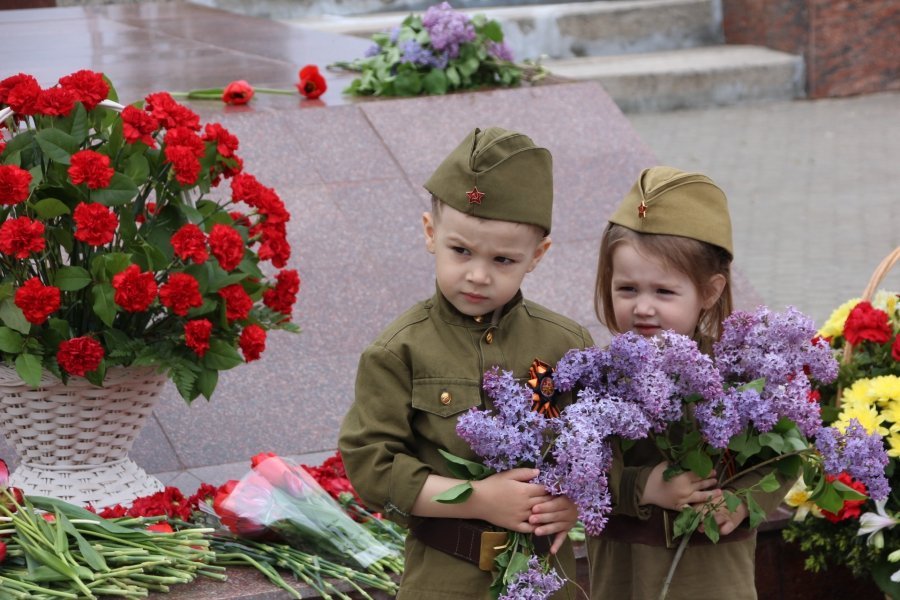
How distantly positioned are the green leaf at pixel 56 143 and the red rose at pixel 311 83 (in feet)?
9.54

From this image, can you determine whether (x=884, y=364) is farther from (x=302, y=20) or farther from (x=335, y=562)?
(x=302, y=20)

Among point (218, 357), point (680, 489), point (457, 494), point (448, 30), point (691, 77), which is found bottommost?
point (691, 77)

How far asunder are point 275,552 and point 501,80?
3.65m

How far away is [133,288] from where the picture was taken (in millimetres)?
3270

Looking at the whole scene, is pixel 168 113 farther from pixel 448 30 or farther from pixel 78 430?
pixel 448 30

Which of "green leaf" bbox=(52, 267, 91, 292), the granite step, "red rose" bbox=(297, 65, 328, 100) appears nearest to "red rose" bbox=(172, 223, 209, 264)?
"green leaf" bbox=(52, 267, 91, 292)

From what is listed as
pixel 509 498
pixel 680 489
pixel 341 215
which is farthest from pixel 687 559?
pixel 341 215

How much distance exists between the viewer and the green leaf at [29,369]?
10.7ft

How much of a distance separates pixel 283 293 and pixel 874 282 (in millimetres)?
1562

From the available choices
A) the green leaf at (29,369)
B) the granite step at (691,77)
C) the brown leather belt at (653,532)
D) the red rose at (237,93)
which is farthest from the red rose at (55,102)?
the granite step at (691,77)

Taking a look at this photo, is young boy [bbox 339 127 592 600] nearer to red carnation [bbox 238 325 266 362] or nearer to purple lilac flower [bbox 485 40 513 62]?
red carnation [bbox 238 325 266 362]

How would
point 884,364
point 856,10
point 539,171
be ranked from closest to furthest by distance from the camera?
1. point 539,171
2. point 884,364
3. point 856,10

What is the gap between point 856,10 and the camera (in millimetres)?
11594

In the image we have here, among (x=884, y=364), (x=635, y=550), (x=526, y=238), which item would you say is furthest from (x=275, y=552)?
(x=884, y=364)
